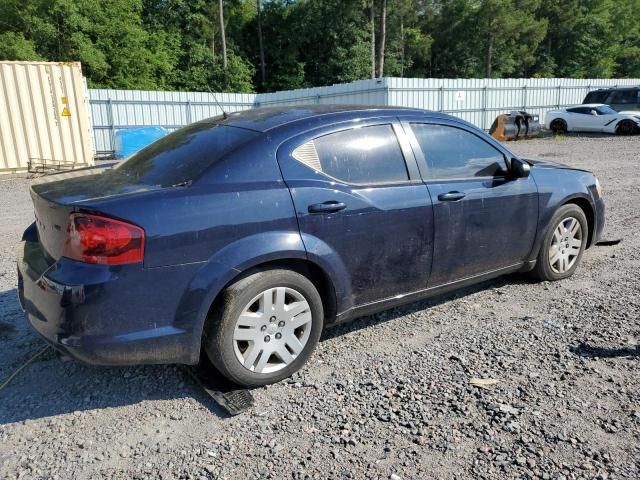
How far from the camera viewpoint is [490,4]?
5012 centimetres

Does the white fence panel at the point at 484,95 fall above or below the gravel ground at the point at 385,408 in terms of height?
above

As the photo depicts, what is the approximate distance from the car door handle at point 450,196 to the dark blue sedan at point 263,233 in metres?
0.01

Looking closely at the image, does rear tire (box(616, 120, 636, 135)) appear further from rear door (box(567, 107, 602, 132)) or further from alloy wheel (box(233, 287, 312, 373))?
alloy wheel (box(233, 287, 312, 373))

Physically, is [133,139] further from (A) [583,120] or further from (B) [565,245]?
(A) [583,120]

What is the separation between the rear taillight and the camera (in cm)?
266

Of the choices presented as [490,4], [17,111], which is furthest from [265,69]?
[17,111]

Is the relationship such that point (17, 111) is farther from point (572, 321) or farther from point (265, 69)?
point (265, 69)

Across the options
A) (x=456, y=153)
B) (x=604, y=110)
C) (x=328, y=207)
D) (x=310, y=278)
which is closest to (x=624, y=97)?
(x=604, y=110)

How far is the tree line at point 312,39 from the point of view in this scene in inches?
1215

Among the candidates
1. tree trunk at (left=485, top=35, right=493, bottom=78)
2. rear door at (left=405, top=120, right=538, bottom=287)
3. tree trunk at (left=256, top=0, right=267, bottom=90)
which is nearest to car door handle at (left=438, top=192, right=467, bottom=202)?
rear door at (left=405, top=120, right=538, bottom=287)

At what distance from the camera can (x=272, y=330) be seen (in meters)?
3.12

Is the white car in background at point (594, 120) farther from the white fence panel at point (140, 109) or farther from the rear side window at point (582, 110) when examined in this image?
the white fence panel at point (140, 109)

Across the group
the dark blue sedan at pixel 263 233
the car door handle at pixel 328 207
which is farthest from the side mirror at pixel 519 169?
the car door handle at pixel 328 207

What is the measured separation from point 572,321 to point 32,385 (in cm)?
374
